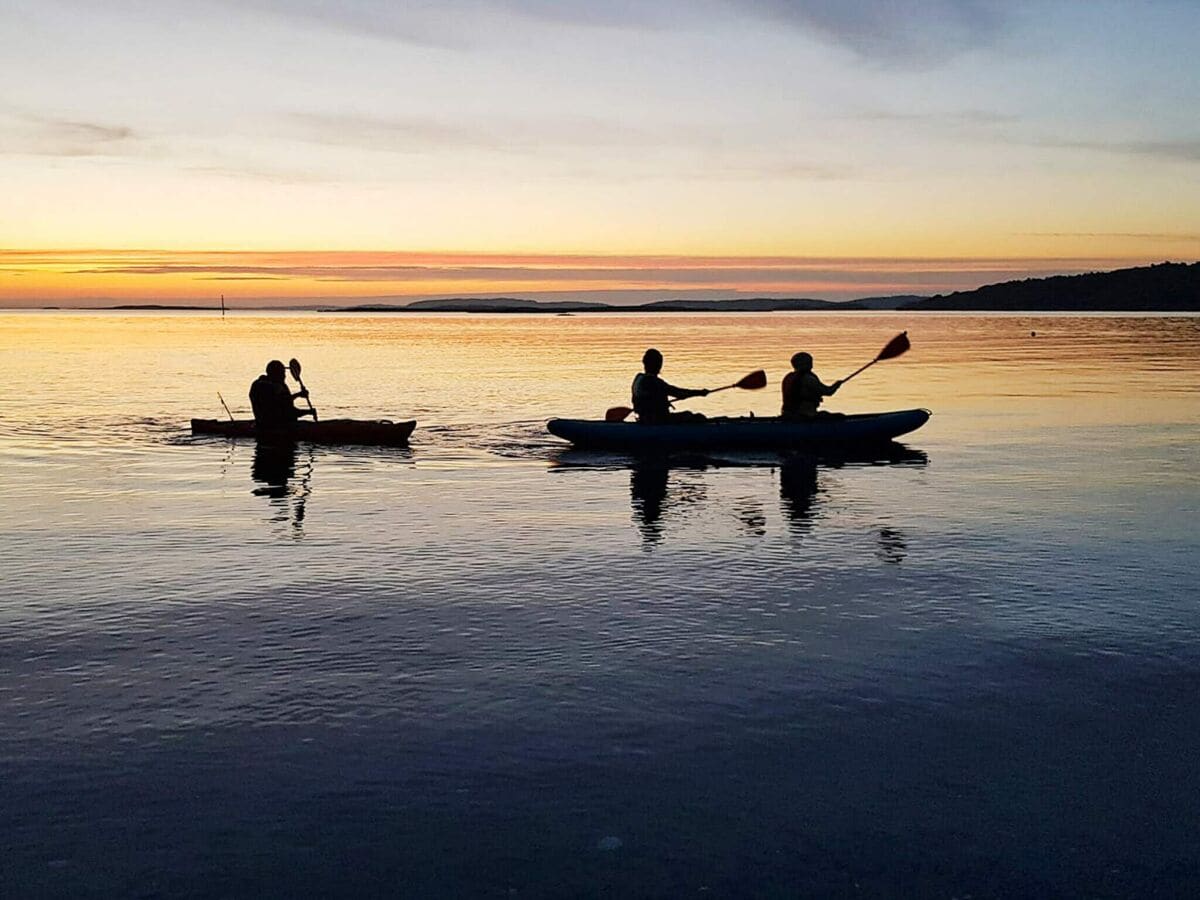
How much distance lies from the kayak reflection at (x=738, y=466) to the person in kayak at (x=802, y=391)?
1.13 m

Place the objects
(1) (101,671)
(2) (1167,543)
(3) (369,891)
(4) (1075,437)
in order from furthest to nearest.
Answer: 1. (4) (1075,437)
2. (2) (1167,543)
3. (1) (101,671)
4. (3) (369,891)

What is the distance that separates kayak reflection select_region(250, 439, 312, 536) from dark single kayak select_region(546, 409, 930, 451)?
5628mm

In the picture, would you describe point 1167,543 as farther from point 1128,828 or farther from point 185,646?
point 185,646

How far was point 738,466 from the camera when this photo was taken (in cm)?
2194

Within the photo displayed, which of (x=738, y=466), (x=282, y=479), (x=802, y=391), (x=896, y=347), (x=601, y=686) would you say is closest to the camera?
(x=601, y=686)

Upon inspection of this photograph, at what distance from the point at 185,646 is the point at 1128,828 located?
7.31m

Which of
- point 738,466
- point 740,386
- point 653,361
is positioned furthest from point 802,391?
point 653,361

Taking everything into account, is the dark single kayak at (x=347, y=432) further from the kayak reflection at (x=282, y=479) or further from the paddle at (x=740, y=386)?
the paddle at (x=740, y=386)

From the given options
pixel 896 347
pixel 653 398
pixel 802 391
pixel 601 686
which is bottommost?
pixel 601 686

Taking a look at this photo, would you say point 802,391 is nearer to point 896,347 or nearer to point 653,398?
point 653,398

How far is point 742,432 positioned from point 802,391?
1.67 metres

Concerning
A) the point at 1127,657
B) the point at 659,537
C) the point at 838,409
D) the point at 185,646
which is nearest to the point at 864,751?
the point at 1127,657

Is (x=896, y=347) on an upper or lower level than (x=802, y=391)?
upper

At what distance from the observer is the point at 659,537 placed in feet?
48.8
